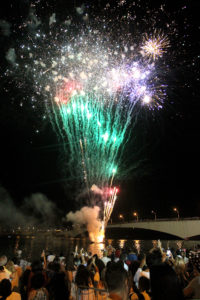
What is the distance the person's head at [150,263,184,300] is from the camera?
286cm

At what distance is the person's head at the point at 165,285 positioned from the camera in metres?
2.86

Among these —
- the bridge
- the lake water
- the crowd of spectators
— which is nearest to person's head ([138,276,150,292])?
the crowd of spectators

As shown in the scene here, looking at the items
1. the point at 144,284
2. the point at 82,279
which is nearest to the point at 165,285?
the point at 144,284

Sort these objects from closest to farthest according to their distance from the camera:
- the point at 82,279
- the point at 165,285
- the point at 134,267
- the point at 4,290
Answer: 1. the point at 165,285
2. the point at 4,290
3. the point at 82,279
4. the point at 134,267

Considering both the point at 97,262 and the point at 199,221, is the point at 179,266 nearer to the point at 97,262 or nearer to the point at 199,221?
the point at 97,262

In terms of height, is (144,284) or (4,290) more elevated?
(144,284)

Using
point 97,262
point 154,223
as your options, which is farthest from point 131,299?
point 154,223

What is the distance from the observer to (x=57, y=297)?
15.5ft

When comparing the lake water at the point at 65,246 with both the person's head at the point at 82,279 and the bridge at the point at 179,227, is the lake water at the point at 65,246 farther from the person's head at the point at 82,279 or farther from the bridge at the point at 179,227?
the person's head at the point at 82,279

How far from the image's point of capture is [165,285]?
290 cm

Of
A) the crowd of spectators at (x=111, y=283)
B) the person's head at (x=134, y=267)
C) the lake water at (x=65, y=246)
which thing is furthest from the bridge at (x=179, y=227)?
the person's head at (x=134, y=267)

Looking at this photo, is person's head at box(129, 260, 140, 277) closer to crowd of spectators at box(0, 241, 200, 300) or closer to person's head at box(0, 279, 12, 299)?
crowd of spectators at box(0, 241, 200, 300)

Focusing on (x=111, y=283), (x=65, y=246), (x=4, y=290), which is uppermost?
(x=111, y=283)

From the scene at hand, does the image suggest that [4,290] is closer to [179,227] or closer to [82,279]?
[82,279]
